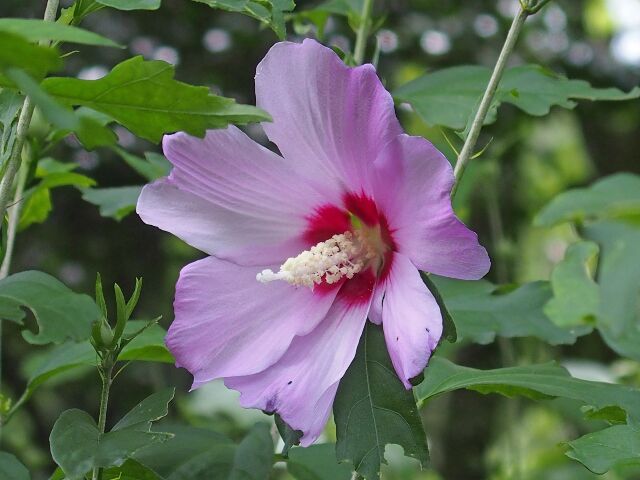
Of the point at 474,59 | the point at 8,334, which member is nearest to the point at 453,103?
Answer: the point at 8,334

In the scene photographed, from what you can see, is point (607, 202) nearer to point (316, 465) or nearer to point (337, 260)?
point (337, 260)

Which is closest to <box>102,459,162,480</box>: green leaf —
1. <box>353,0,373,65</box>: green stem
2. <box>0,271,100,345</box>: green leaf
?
A: <box>0,271,100,345</box>: green leaf

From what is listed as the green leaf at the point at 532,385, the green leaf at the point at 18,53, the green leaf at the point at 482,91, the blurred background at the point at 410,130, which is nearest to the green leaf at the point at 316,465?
the green leaf at the point at 532,385

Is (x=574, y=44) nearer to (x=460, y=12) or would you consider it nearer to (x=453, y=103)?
(x=460, y=12)

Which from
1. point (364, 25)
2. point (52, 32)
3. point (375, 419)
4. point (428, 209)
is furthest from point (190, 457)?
point (364, 25)

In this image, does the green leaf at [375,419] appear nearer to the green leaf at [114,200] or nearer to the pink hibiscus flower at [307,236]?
the pink hibiscus flower at [307,236]

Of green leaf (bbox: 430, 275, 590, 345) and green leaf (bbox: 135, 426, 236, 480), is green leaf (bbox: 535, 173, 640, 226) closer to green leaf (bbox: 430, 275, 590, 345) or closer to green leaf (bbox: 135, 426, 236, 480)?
green leaf (bbox: 135, 426, 236, 480)
